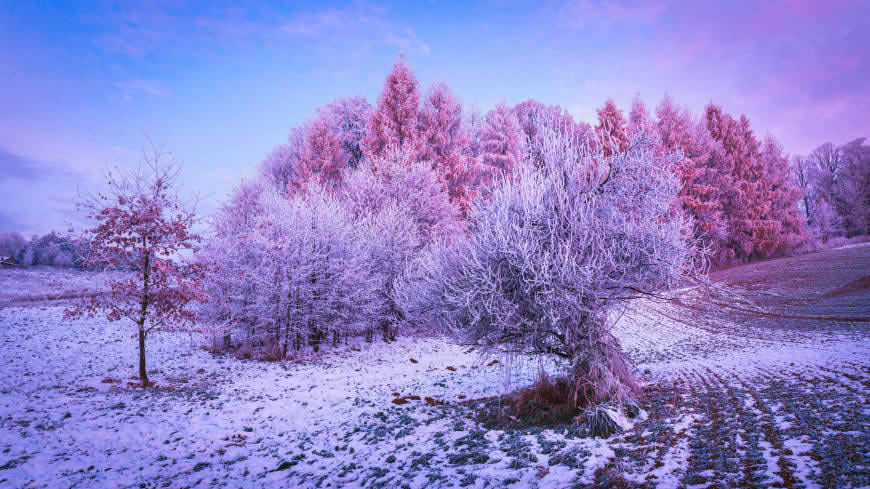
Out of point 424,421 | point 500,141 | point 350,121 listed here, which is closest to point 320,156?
point 350,121

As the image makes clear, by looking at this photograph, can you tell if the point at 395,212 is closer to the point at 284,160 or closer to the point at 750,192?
the point at 284,160

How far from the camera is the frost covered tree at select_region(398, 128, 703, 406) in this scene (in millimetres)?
6547

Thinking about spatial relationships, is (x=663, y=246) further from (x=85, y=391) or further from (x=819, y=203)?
(x=819, y=203)

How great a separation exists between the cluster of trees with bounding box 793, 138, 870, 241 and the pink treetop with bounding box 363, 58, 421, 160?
35088mm

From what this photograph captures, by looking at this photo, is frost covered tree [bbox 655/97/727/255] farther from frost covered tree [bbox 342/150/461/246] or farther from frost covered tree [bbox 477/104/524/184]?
frost covered tree [bbox 342/150/461/246]

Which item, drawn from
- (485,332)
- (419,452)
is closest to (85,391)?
(419,452)

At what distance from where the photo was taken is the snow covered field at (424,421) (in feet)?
14.4

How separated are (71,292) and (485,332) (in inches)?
1577

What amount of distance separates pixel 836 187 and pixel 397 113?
46536 millimetres

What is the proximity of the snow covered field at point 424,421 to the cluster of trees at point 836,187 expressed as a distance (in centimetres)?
2230

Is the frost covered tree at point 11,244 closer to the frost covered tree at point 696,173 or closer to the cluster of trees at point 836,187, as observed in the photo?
the frost covered tree at point 696,173

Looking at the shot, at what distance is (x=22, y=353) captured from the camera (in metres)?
14.3

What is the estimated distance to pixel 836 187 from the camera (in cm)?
3775

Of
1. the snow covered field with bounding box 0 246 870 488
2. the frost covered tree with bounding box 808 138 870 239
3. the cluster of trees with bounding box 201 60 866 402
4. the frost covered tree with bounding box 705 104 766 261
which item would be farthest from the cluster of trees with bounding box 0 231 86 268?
the frost covered tree with bounding box 808 138 870 239
